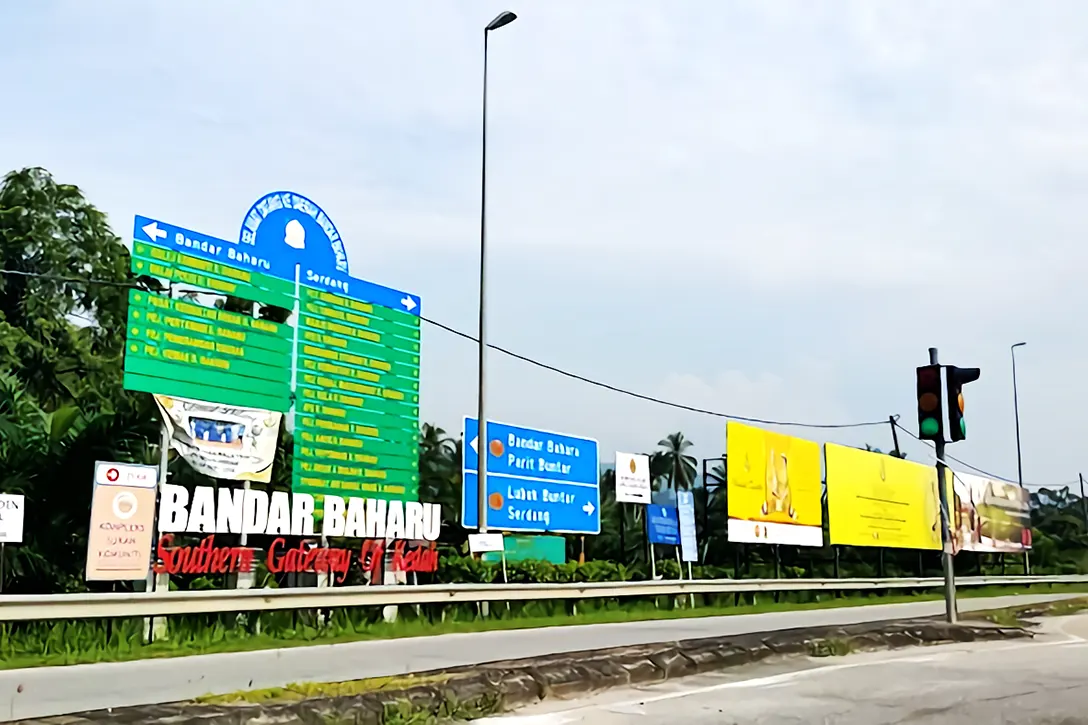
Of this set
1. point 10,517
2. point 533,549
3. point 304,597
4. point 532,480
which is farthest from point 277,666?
point 533,549

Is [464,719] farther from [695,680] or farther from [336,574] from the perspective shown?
[336,574]

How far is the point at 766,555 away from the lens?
165ft

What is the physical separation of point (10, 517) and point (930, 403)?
472 inches

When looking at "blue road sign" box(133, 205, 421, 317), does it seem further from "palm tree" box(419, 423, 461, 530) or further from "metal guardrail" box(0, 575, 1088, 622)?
"palm tree" box(419, 423, 461, 530)

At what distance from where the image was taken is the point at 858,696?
967 centimetres

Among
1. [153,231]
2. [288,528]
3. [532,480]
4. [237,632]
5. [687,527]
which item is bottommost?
[237,632]

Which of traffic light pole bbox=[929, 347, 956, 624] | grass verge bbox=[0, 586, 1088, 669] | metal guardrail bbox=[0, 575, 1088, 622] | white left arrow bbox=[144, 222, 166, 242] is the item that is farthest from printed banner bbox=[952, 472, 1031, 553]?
white left arrow bbox=[144, 222, 166, 242]

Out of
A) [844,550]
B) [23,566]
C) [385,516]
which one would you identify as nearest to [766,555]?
[844,550]

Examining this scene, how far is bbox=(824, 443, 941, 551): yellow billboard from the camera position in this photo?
3722 centimetres

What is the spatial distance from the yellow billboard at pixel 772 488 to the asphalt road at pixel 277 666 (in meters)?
13.2

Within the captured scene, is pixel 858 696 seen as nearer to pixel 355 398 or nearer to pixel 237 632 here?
pixel 237 632

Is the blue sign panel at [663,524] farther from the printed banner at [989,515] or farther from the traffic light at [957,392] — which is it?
the printed banner at [989,515]

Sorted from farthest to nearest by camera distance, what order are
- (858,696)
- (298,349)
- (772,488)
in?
1. (772,488)
2. (298,349)
3. (858,696)

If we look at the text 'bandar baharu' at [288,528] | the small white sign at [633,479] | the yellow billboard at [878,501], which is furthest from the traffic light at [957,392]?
the yellow billboard at [878,501]
